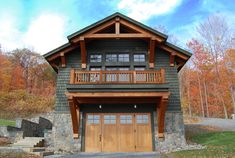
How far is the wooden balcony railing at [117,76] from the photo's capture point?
46.4ft

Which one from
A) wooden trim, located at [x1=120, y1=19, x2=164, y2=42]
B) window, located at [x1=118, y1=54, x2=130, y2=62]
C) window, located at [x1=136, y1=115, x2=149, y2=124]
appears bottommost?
window, located at [x1=136, y1=115, x2=149, y2=124]

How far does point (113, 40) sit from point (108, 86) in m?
4.17

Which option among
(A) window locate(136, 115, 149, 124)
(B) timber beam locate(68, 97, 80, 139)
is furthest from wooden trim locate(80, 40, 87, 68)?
(A) window locate(136, 115, 149, 124)

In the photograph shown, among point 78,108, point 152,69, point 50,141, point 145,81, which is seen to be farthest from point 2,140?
point 152,69

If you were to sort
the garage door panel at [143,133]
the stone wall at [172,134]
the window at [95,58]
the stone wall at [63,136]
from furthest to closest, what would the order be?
the window at [95,58]
the garage door panel at [143,133]
the stone wall at [63,136]
the stone wall at [172,134]

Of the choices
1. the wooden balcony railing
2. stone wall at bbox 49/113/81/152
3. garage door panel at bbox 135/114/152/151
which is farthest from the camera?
garage door panel at bbox 135/114/152/151

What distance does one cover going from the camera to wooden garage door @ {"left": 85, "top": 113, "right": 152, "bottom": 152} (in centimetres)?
1455

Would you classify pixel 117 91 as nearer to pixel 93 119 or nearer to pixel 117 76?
pixel 117 76

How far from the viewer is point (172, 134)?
47.7 ft

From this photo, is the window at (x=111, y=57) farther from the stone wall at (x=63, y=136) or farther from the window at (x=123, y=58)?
the stone wall at (x=63, y=136)

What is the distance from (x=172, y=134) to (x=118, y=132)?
3.28 m

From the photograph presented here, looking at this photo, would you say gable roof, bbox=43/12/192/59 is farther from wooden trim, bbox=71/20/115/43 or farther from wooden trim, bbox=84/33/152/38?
wooden trim, bbox=84/33/152/38

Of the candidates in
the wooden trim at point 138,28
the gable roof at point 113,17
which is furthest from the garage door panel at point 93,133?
the wooden trim at point 138,28

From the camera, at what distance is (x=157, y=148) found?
14.3 metres
